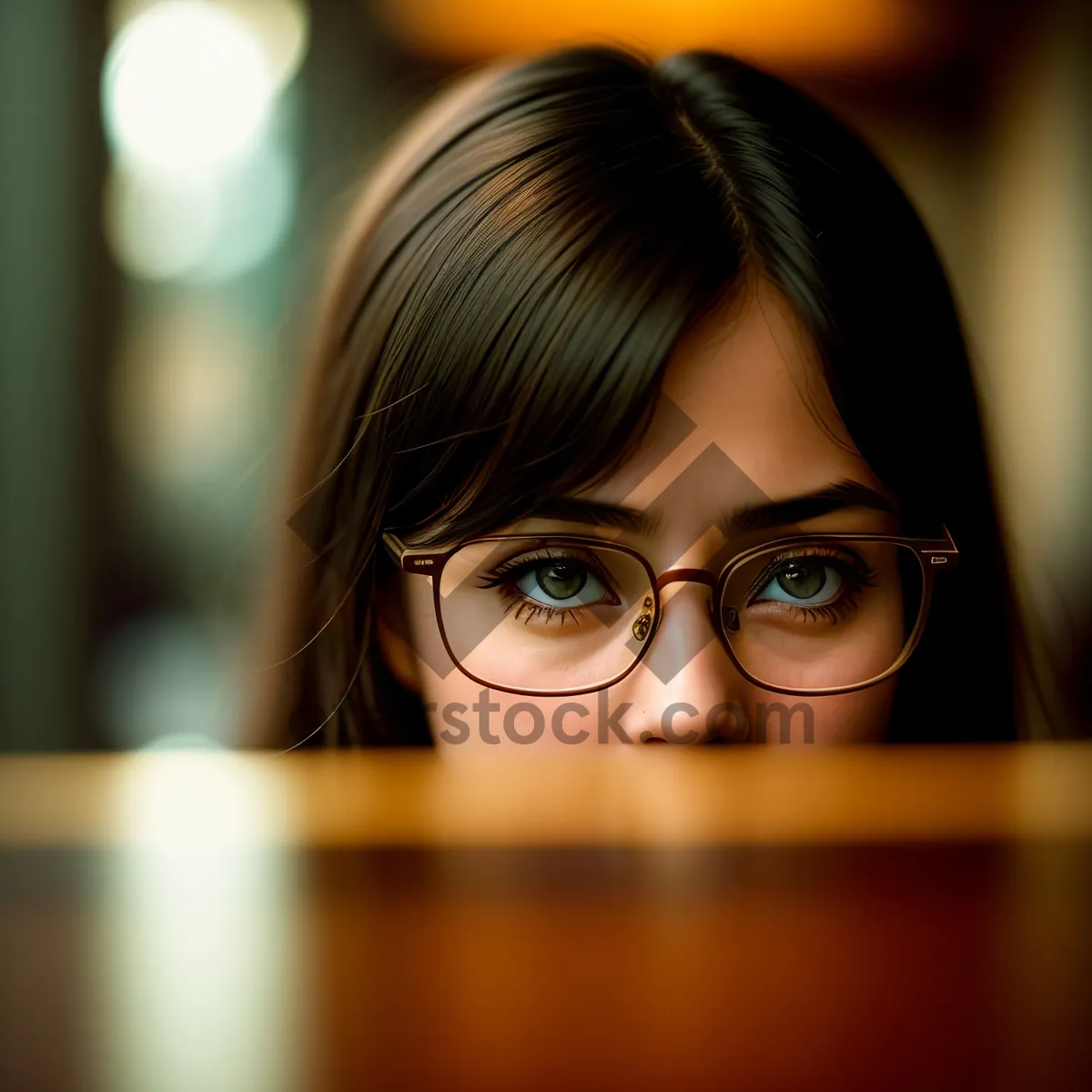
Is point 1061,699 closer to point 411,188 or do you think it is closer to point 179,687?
point 411,188

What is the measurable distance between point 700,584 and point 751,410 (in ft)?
0.39

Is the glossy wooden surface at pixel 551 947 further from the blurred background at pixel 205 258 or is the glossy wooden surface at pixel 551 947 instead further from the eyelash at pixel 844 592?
the blurred background at pixel 205 258

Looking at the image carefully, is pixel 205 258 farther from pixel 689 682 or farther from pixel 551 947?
pixel 551 947

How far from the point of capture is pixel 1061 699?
105 cm

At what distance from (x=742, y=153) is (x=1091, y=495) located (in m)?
1.64

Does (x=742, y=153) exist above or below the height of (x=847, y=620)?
above

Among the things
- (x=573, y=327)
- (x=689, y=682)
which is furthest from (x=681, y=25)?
(x=689, y=682)

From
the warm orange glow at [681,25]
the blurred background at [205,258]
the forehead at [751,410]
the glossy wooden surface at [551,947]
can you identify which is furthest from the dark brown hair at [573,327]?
the blurred background at [205,258]

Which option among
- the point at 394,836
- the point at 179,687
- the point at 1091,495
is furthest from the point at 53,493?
the point at 1091,495

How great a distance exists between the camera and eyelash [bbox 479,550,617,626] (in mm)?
678

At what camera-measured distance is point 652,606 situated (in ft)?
2.18

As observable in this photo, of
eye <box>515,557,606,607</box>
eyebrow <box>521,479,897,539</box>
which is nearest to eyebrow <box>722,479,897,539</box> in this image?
eyebrow <box>521,479,897,539</box>

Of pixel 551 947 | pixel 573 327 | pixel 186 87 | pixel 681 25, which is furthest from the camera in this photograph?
pixel 186 87

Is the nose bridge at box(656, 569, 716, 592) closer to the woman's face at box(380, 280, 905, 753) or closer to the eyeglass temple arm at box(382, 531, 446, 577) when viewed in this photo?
the woman's face at box(380, 280, 905, 753)
